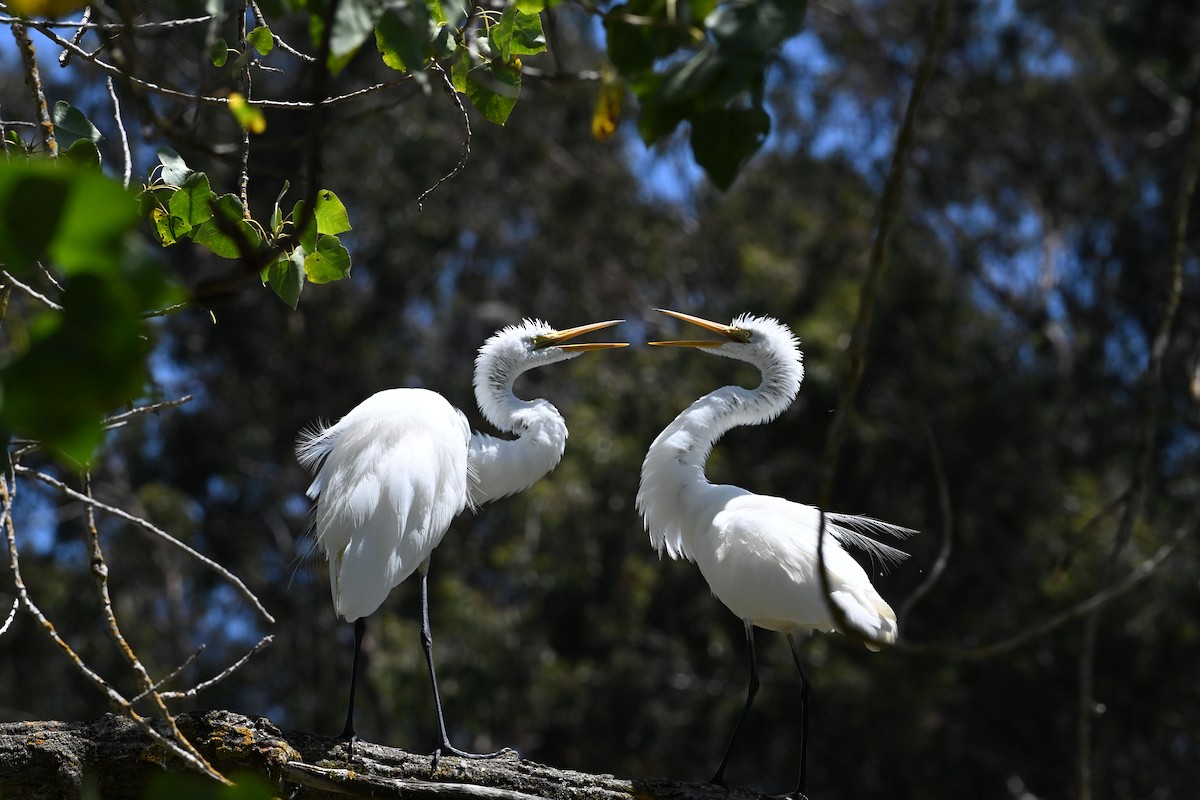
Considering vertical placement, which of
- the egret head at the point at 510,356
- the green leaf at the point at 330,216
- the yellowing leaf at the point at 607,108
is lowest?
the egret head at the point at 510,356

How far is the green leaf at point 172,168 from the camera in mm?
2566

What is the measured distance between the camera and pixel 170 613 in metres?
13.7

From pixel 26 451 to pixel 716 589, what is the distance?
230 cm

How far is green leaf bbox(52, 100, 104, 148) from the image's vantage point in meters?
2.58

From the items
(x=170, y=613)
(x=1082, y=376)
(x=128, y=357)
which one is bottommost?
(x=170, y=613)

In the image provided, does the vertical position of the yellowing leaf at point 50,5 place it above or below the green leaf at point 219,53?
above

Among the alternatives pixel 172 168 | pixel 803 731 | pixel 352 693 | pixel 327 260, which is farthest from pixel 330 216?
pixel 803 731

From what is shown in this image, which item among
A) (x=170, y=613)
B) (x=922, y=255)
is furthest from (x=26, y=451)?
(x=170, y=613)

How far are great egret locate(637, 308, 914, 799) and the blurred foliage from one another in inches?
169

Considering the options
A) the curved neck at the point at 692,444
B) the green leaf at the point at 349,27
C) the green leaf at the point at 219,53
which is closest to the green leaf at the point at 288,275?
the green leaf at the point at 219,53

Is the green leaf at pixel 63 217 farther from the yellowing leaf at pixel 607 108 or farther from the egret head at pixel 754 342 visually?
the egret head at pixel 754 342

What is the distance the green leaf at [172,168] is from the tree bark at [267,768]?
1210 millimetres

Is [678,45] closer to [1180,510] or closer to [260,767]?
[260,767]

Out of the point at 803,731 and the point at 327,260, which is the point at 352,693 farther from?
the point at 327,260
